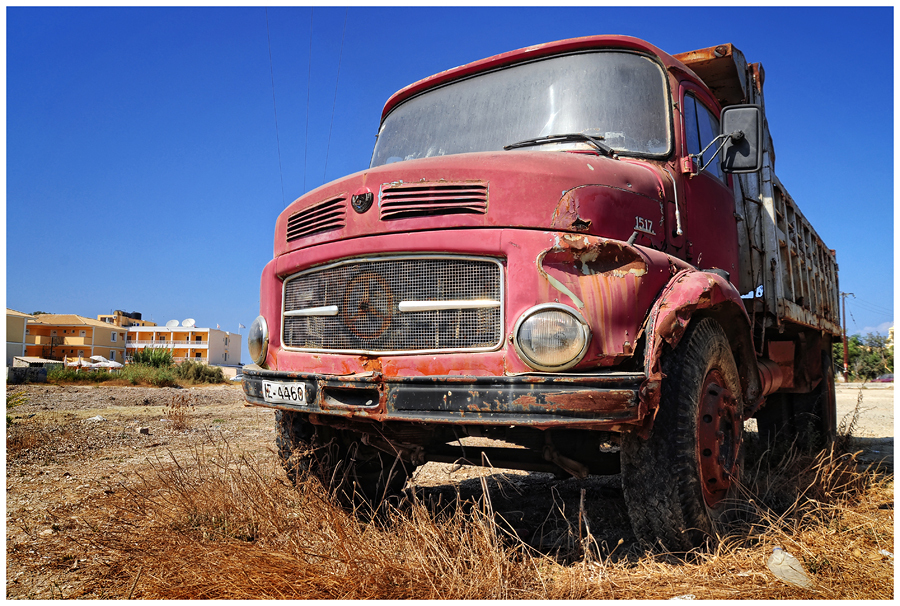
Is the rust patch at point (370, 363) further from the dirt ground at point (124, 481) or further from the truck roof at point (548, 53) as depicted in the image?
the truck roof at point (548, 53)

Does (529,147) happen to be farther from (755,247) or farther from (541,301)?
(755,247)

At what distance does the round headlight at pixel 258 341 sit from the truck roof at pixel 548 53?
195 centimetres

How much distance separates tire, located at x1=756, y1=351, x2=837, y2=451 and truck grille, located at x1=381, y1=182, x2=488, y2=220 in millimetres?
4590

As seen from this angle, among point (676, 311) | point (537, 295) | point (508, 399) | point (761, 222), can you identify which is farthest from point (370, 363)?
point (761, 222)

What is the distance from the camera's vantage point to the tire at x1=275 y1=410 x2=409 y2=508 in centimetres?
352

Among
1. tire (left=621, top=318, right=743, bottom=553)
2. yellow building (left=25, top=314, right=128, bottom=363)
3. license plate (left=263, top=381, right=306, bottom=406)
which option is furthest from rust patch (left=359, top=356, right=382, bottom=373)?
yellow building (left=25, top=314, right=128, bottom=363)

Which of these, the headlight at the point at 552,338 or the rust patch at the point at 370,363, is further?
the rust patch at the point at 370,363

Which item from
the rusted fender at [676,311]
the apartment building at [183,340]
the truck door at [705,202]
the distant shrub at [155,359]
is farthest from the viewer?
the apartment building at [183,340]

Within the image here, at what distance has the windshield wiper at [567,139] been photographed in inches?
125

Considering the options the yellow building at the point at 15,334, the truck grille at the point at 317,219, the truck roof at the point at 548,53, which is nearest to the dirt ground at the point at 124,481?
the truck grille at the point at 317,219

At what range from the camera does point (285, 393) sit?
115 inches

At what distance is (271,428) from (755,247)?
6653mm

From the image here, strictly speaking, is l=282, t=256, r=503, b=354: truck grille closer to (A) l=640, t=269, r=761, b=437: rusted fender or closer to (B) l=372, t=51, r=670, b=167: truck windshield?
(A) l=640, t=269, r=761, b=437: rusted fender

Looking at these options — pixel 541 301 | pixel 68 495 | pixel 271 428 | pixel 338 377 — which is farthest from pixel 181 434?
pixel 541 301
